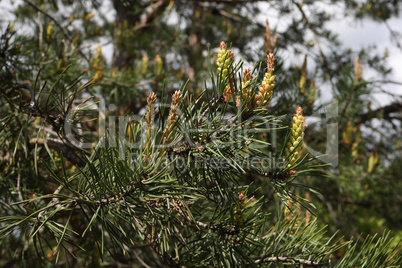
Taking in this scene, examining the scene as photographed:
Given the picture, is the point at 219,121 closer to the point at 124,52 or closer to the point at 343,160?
the point at 343,160

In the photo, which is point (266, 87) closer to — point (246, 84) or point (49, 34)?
point (246, 84)

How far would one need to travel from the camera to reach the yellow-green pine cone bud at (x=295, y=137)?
520mm

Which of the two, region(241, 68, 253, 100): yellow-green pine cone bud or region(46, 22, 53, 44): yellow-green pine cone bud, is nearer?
region(241, 68, 253, 100): yellow-green pine cone bud

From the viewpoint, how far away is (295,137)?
21.1 inches

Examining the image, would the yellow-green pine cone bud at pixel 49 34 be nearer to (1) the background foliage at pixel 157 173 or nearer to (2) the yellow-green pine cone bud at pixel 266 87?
(1) the background foliage at pixel 157 173

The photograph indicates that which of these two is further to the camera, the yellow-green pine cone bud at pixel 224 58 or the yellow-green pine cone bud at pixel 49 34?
the yellow-green pine cone bud at pixel 49 34

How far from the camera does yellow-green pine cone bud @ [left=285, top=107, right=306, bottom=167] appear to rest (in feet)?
1.70

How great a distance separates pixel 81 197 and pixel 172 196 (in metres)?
0.14

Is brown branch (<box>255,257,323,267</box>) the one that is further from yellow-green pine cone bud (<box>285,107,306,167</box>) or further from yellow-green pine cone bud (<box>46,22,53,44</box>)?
yellow-green pine cone bud (<box>46,22,53,44</box>)

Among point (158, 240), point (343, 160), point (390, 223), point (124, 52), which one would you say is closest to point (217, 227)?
point (158, 240)

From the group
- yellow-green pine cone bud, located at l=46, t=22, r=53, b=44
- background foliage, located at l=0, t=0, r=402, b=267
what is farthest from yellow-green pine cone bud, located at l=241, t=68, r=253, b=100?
yellow-green pine cone bud, located at l=46, t=22, r=53, b=44

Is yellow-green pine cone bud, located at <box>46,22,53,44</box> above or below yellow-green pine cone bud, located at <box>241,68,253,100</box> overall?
above

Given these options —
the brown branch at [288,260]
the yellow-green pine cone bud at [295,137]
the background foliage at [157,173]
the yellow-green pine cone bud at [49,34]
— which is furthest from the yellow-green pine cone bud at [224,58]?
the yellow-green pine cone bud at [49,34]

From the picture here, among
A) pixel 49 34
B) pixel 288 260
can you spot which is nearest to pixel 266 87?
pixel 288 260
